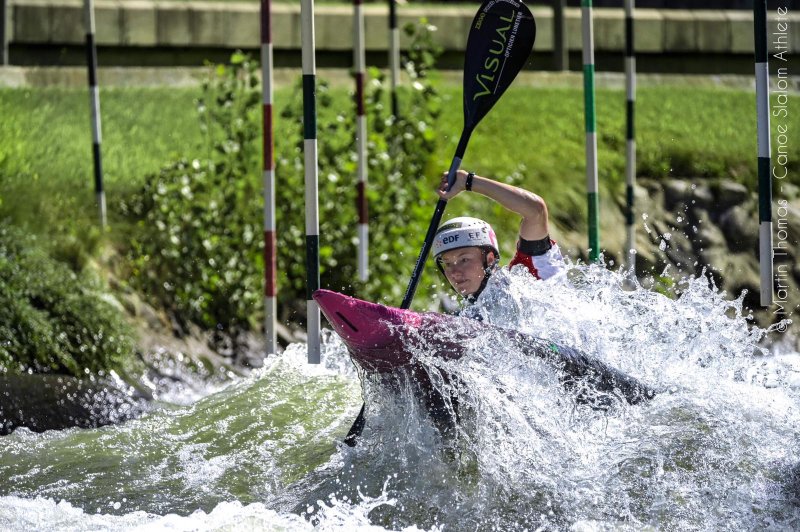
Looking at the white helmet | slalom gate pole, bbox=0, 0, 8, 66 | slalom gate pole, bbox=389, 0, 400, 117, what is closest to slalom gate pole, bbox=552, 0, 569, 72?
slalom gate pole, bbox=389, 0, 400, 117

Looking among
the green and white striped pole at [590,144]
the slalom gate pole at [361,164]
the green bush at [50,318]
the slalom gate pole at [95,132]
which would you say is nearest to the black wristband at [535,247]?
the green and white striped pole at [590,144]

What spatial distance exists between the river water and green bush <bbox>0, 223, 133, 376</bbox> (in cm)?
126

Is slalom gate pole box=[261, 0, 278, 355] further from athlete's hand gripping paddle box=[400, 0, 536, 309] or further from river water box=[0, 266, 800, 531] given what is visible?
athlete's hand gripping paddle box=[400, 0, 536, 309]

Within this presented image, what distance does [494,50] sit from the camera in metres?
6.90

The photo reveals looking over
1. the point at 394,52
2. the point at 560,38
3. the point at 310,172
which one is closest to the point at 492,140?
the point at 394,52

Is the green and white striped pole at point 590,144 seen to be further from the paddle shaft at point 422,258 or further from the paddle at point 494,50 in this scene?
the paddle shaft at point 422,258

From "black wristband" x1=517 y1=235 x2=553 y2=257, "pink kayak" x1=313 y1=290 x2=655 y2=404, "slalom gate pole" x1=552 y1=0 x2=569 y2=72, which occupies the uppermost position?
"slalom gate pole" x1=552 y1=0 x2=569 y2=72

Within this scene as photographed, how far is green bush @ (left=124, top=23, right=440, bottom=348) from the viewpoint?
30.4 ft

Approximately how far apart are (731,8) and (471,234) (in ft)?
28.9

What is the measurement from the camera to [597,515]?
17.9 ft

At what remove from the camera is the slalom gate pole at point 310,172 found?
6.57 metres

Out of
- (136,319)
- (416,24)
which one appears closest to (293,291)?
(136,319)

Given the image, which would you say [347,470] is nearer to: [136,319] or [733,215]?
[136,319]

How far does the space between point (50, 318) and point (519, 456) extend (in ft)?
11.6
